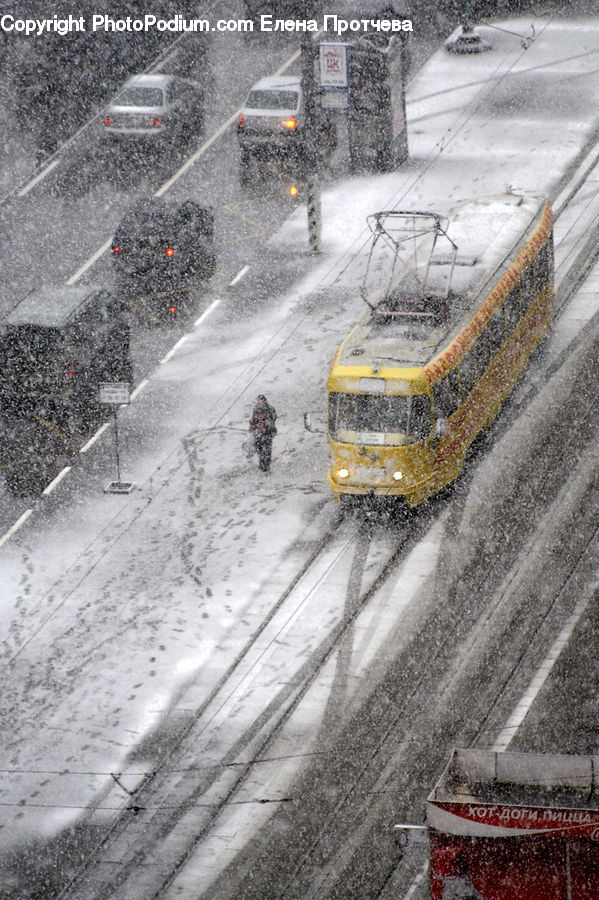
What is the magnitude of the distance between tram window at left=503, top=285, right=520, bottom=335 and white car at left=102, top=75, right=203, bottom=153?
42.0 ft

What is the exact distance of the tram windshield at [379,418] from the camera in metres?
20.7

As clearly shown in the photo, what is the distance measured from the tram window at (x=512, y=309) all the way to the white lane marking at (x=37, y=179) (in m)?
13.6

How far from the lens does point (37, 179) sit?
33812 mm

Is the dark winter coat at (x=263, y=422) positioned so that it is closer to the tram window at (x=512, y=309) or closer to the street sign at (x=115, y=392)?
the street sign at (x=115, y=392)

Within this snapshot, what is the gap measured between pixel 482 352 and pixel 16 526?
24.2ft

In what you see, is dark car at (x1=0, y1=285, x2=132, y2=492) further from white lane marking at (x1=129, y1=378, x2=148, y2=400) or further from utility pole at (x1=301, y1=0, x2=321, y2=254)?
utility pole at (x1=301, y1=0, x2=321, y2=254)

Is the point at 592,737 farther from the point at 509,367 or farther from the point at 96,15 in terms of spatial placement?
the point at 96,15

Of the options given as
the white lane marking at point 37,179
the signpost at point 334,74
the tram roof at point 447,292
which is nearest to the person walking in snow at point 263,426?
the tram roof at point 447,292

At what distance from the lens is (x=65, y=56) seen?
129ft

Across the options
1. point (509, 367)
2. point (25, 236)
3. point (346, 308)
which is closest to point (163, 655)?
point (509, 367)

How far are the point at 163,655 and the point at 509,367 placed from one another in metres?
8.40

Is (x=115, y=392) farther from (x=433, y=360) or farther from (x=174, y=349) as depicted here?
(x=174, y=349)

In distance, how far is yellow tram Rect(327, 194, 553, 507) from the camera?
68.0ft

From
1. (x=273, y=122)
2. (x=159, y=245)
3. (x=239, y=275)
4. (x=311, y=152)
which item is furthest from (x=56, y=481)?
(x=273, y=122)
